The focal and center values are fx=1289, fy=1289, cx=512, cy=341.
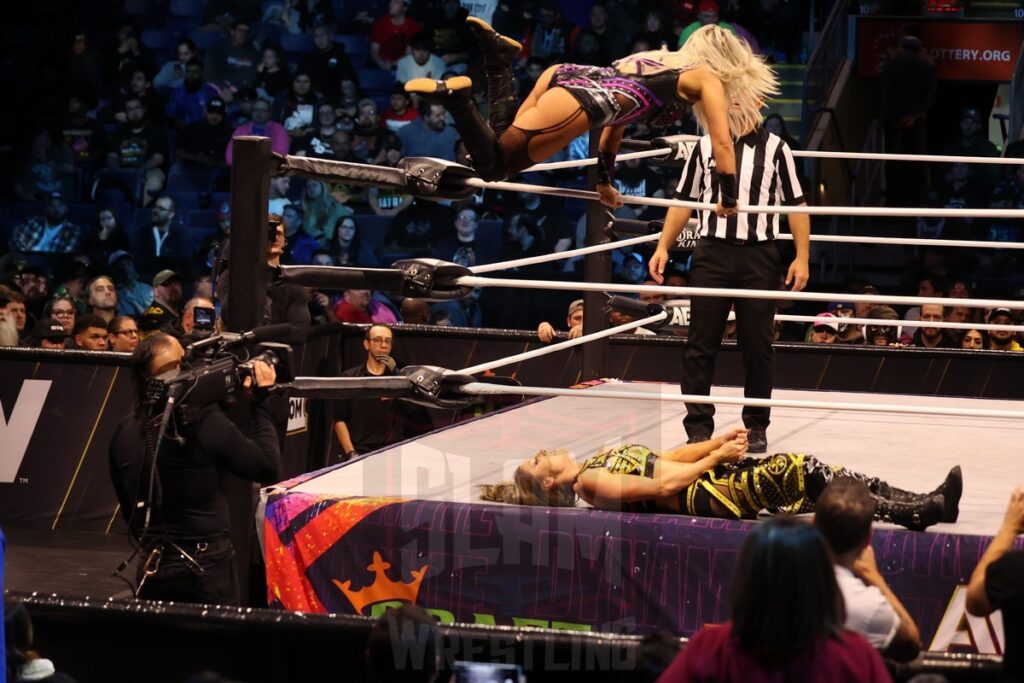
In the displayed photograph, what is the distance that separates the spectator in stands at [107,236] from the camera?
8023 mm

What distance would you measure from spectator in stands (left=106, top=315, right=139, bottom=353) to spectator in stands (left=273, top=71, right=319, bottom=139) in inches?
122

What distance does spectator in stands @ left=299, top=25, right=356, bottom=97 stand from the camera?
28.0 feet

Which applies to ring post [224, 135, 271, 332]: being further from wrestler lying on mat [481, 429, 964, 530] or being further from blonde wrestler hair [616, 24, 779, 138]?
blonde wrestler hair [616, 24, 779, 138]

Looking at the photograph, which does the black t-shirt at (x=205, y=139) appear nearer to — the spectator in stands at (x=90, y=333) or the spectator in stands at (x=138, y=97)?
the spectator in stands at (x=138, y=97)

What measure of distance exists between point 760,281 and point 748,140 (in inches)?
15.4

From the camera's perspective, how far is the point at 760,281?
3.52 m

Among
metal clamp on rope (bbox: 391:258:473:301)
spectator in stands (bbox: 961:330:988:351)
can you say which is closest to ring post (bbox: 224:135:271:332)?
metal clamp on rope (bbox: 391:258:473:301)

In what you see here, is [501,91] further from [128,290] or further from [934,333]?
[128,290]

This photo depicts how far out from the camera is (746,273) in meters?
3.52

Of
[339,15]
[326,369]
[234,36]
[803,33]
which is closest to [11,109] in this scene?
[234,36]

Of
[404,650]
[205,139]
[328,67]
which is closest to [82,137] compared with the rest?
[205,139]

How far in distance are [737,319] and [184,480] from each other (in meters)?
1.52

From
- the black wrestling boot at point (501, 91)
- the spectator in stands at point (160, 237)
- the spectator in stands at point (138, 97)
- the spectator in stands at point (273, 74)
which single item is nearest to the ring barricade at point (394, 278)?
the black wrestling boot at point (501, 91)

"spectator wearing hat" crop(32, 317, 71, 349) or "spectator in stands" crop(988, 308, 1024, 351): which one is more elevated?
"spectator in stands" crop(988, 308, 1024, 351)
